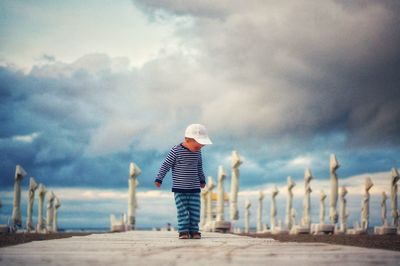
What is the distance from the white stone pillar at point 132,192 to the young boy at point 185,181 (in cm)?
1343

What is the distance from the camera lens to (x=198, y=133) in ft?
23.2

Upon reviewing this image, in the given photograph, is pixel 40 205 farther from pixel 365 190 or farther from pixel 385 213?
pixel 385 213

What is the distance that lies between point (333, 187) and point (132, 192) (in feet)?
27.0

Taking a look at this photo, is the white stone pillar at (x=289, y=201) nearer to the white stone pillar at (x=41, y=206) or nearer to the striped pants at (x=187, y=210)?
the white stone pillar at (x=41, y=206)

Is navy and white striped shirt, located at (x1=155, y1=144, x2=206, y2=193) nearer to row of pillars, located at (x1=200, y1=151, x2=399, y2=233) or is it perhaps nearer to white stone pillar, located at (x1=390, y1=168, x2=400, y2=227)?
row of pillars, located at (x1=200, y1=151, x2=399, y2=233)

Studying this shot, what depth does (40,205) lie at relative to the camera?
29953 mm

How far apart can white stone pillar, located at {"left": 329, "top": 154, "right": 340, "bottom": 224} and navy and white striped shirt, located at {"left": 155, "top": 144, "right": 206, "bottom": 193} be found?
1276 centimetres

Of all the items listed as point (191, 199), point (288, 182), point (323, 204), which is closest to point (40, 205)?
point (288, 182)

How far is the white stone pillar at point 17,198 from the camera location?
21422 mm

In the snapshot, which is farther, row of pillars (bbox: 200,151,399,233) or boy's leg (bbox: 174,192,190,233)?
row of pillars (bbox: 200,151,399,233)

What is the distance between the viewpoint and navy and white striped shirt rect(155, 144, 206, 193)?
7336 millimetres

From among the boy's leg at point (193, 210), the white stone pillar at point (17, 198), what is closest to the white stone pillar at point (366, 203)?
the white stone pillar at point (17, 198)

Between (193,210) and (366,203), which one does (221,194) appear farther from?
(193,210)

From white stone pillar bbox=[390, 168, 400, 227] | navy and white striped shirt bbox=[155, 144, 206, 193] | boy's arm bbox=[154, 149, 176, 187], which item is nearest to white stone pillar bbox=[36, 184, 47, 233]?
white stone pillar bbox=[390, 168, 400, 227]
